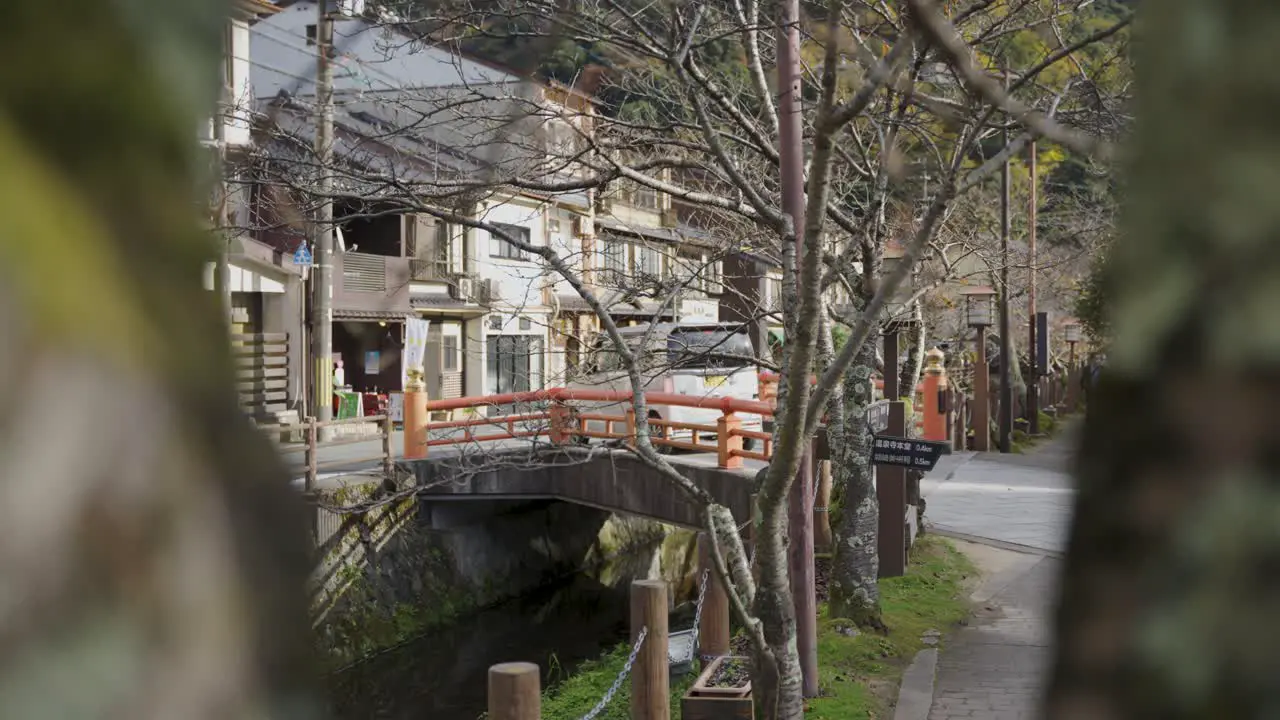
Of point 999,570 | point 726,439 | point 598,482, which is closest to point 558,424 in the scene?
point 726,439

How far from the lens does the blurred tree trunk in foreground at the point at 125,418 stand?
54 centimetres

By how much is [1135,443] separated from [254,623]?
53cm

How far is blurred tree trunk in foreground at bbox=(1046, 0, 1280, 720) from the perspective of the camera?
603 millimetres

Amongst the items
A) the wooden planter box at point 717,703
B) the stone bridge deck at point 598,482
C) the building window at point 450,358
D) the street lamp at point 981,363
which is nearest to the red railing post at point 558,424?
the stone bridge deck at point 598,482

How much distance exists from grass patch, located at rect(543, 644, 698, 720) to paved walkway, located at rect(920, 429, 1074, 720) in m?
2.23

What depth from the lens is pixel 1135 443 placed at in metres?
0.67

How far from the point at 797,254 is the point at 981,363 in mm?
17819

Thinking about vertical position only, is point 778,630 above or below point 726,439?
below

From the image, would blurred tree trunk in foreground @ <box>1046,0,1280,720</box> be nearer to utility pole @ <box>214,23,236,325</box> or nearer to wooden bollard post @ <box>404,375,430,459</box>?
utility pole @ <box>214,23,236,325</box>

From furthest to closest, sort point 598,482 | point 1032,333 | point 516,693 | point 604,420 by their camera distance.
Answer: point 1032,333
point 598,482
point 604,420
point 516,693

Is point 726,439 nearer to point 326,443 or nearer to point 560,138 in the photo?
point 560,138

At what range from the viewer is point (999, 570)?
13.0 m

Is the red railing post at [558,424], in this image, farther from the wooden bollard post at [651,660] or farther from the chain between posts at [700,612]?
the wooden bollard post at [651,660]

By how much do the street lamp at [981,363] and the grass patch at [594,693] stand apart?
13.2 meters
